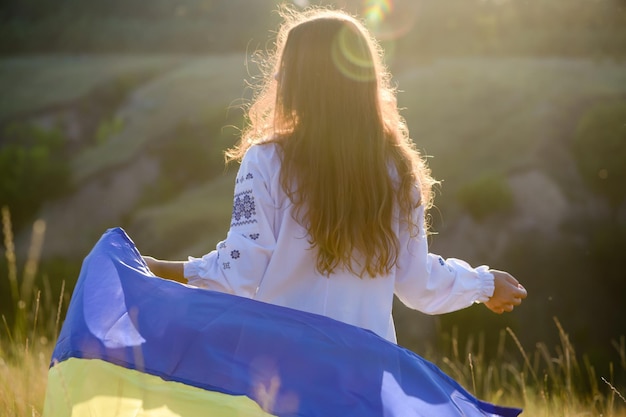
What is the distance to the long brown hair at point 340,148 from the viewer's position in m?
2.29

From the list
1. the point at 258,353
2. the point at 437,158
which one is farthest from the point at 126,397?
the point at 437,158

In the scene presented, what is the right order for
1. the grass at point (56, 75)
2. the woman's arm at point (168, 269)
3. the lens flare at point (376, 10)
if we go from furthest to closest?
the grass at point (56, 75)
the lens flare at point (376, 10)
the woman's arm at point (168, 269)

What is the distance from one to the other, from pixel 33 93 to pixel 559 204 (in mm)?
15777

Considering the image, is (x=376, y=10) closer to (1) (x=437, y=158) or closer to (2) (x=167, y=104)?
(1) (x=437, y=158)

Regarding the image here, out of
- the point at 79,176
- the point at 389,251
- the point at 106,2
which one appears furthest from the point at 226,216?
the point at 389,251

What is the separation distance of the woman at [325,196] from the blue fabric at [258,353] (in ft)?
0.47

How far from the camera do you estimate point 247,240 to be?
7.45ft

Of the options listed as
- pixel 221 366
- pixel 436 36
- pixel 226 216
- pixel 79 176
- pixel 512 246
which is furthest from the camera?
pixel 79 176

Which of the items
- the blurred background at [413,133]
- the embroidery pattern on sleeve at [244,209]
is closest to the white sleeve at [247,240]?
the embroidery pattern on sleeve at [244,209]

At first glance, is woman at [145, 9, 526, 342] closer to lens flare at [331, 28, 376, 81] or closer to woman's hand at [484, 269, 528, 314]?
lens flare at [331, 28, 376, 81]

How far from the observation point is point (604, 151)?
13.0 metres

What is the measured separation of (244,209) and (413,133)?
42.8 ft

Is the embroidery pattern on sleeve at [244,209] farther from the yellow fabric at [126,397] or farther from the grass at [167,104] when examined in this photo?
the grass at [167,104]

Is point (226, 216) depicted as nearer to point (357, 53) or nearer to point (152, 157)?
point (152, 157)
